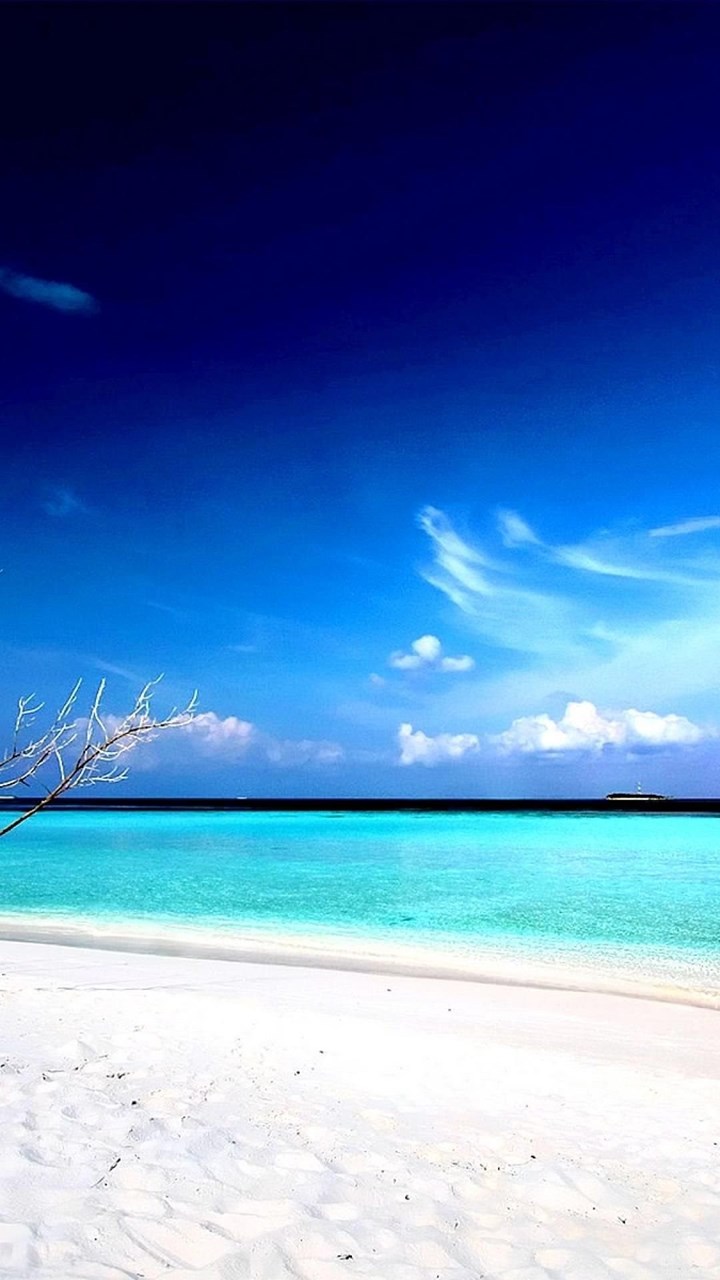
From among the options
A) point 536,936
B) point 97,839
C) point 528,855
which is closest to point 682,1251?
point 536,936

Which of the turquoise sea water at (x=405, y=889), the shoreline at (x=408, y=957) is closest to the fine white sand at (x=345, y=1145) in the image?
the shoreline at (x=408, y=957)

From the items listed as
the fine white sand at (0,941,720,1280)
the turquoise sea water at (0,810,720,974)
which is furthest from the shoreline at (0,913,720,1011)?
the fine white sand at (0,941,720,1280)

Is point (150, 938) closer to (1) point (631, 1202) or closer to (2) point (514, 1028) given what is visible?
(2) point (514, 1028)

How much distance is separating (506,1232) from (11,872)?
80.5 ft

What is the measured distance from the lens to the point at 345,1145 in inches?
160

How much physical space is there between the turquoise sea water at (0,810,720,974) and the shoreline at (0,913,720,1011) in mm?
536

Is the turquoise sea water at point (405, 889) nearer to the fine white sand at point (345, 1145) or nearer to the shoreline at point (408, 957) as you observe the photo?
the shoreline at point (408, 957)

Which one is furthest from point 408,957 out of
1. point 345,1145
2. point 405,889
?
Answer: point 405,889

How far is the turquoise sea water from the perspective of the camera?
14.1 meters

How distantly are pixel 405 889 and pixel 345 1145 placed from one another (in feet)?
54.3

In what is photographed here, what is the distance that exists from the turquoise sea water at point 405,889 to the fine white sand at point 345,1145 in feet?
20.1

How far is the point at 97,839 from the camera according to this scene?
132 feet

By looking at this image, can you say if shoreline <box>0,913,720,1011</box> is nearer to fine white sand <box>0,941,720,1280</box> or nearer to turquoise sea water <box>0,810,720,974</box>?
turquoise sea water <box>0,810,720,974</box>

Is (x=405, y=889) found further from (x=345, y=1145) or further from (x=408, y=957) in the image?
(x=345, y=1145)
